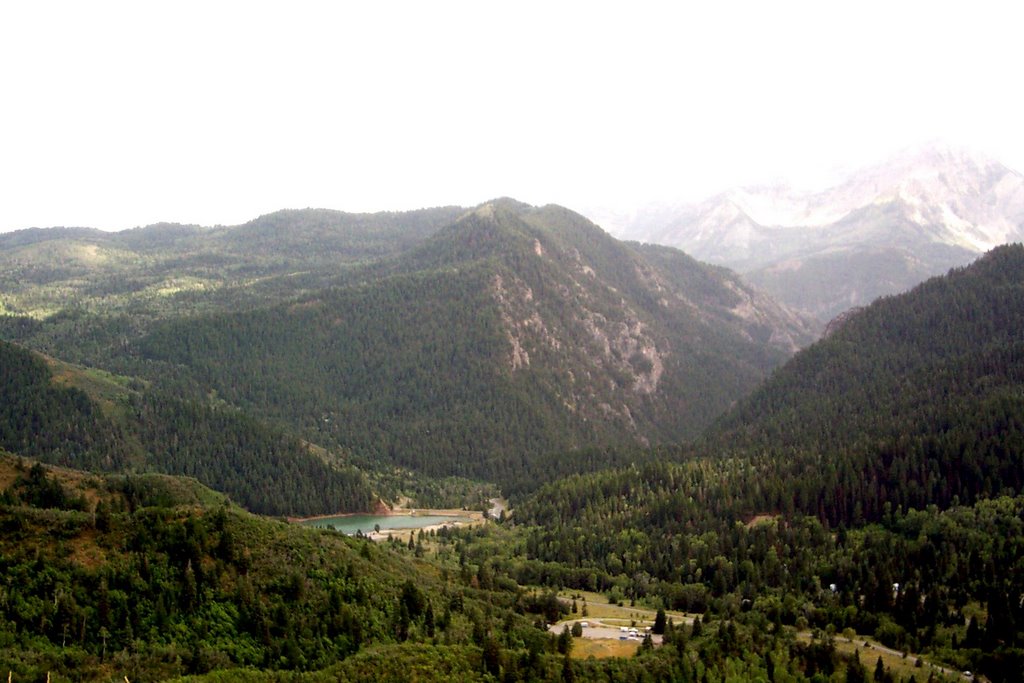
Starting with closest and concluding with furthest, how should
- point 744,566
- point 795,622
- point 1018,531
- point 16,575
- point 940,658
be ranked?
point 16,575
point 940,658
point 795,622
point 1018,531
point 744,566

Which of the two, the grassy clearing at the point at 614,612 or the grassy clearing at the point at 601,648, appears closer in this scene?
the grassy clearing at the point at 601,648

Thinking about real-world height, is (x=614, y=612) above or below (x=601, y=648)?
below

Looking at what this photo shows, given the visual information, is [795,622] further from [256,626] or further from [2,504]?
[2,504]

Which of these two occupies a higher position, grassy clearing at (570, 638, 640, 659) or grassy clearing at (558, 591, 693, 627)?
grassy clearing at (570, 638, 640, 659)

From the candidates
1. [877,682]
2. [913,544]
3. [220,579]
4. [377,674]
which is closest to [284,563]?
[220,579]

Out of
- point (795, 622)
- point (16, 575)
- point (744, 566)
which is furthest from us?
point (744, 566)

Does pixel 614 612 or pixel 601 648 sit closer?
pixel 601 648

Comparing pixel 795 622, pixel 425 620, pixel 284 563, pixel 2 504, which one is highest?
pixel 2 504

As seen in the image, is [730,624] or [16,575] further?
[730,624]

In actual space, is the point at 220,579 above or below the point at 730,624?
above

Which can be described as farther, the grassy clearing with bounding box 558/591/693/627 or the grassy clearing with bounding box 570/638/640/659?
the grassy clearing with bounding box 558/591/693/627

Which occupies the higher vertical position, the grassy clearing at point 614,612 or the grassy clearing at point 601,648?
the grassy clearing at point 601,648
